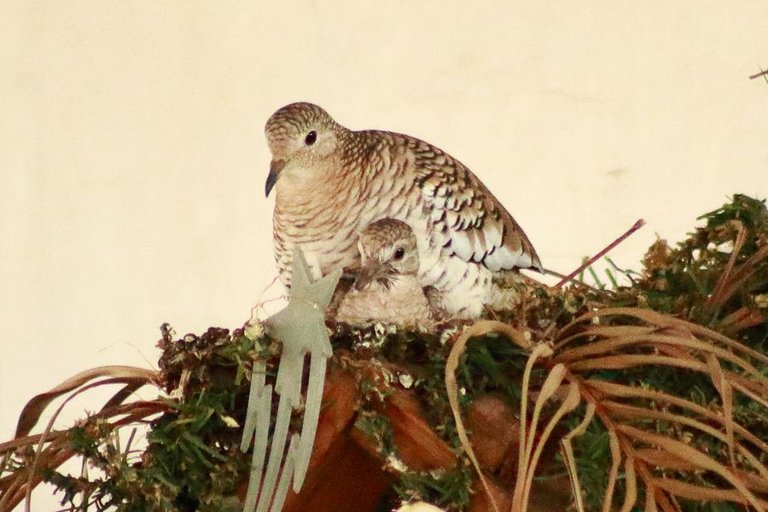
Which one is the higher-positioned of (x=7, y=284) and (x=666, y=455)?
(x=7, y=284)

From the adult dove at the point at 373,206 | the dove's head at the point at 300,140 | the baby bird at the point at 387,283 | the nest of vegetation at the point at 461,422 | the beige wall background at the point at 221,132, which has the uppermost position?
the beige wall background at the point at 221,132

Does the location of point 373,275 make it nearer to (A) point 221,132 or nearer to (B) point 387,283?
(B) point 387,283

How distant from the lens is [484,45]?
1.68 m

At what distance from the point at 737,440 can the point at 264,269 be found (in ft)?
3.42

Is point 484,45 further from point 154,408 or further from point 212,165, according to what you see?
point 154,408

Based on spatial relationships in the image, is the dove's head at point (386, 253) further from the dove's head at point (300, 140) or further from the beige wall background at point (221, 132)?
the beige wall background at point (221, 132)

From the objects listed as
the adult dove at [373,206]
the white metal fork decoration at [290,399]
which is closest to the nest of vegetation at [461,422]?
the white metal fork decoration at [290,399]

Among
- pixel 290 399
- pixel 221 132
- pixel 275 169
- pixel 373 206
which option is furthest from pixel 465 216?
pixel 221 132

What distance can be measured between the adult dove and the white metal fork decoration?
A: 38 cm

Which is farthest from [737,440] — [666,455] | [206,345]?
[206,345]

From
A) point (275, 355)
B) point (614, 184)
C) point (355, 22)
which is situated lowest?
point (275, 355)

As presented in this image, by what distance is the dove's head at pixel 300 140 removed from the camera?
112cm

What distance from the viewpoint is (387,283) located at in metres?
1.01

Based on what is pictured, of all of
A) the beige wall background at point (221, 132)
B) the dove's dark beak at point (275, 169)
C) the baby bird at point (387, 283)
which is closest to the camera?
the baby bird at point (387, 283)
